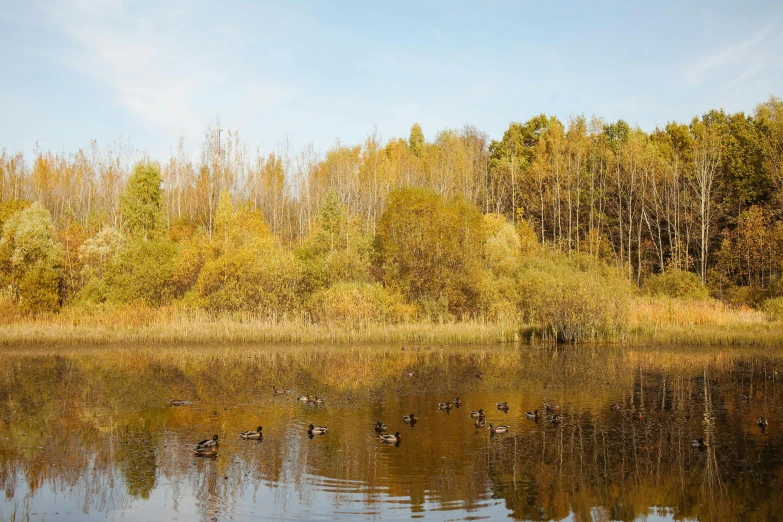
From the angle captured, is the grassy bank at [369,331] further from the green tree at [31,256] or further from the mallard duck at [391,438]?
the mallard duck at [391,438]

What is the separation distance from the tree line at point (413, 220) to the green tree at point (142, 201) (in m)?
0.13

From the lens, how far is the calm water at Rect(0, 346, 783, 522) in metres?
9.77

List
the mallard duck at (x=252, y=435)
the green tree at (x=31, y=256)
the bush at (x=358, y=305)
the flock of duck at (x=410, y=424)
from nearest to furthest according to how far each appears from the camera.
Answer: the flock of duck at (x=410, y=424) < the mallard duck at (x=252, y=435) < the bush at (x=358, y=305) < the green tree at (x=31, y=256)

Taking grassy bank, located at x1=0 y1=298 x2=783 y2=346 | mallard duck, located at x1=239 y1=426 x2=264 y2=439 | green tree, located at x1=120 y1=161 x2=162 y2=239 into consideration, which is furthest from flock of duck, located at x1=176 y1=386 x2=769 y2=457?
green tree, located at x1=120 y1=161 x2=162 y2=239

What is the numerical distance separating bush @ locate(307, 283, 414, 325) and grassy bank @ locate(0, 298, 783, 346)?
0.86 m

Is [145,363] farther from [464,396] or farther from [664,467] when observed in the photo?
[664,467]

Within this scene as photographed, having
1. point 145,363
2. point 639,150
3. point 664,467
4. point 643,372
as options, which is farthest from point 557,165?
point 664,467

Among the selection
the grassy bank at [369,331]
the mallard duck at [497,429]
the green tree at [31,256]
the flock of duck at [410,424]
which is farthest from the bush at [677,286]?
the green tree at [31,256]

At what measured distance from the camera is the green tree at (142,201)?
5475 centimetres

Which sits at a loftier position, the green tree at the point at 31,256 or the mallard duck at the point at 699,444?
the green tree at the point at 31,256

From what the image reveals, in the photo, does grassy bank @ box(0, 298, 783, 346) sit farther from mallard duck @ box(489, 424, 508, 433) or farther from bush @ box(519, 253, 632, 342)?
mallard duck @ box(489, 424, 508, 433)

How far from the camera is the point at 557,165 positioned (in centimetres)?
6109

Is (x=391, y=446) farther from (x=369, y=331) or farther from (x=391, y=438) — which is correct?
(x=369, y=331)

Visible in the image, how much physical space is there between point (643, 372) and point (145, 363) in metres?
17.2
